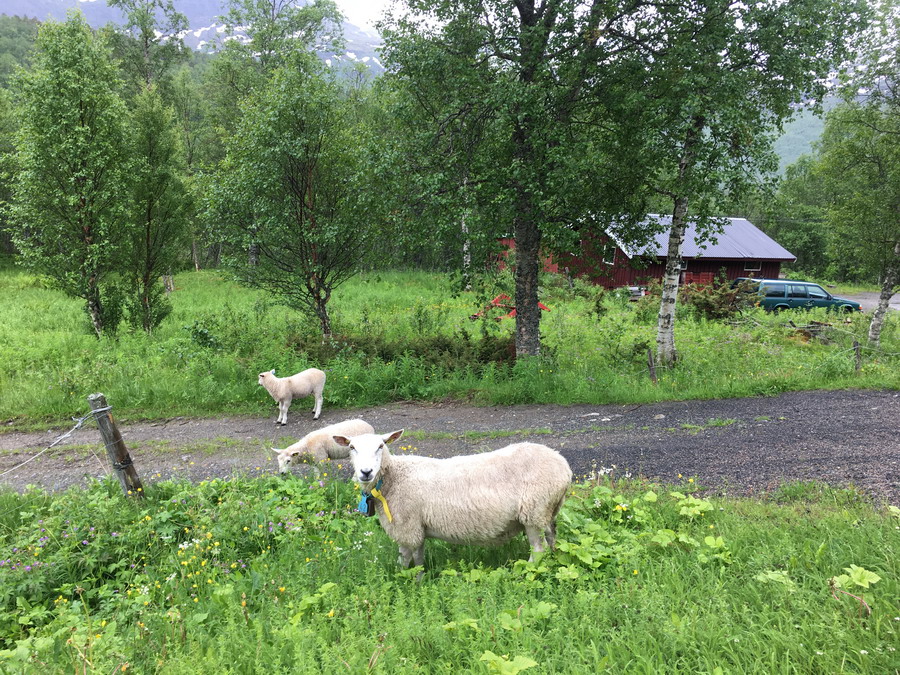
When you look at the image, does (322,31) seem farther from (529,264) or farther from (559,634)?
(559,634)

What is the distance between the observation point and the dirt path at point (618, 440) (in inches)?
284

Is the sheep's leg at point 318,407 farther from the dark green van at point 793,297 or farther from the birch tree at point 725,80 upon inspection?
the dark green van at point 793,297

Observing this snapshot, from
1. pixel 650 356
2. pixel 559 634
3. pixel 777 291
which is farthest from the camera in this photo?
pixel 777 291

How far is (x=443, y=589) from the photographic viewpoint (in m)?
4.34

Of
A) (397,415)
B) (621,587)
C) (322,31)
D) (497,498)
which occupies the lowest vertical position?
(397,415)

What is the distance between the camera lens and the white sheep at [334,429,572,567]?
184 inches

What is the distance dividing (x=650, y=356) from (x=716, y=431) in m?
3.22

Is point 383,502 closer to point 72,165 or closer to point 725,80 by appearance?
point 725,80

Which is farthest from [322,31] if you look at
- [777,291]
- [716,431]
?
[716,431]

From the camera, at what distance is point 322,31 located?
35500mm

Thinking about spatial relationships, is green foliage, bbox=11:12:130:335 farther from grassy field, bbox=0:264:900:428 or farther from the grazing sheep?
the grazing sheep

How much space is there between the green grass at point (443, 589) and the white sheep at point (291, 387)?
4.26m

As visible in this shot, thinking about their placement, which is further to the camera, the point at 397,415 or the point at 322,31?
the point at 322,31

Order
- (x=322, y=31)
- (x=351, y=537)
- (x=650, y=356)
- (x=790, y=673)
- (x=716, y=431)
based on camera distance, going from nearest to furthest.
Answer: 1. (x=790, y=673)
2. (x=351, y=537)
3. (x=716, y=431)
4. (x=650, y=356)
5. (x=322, y=31)
